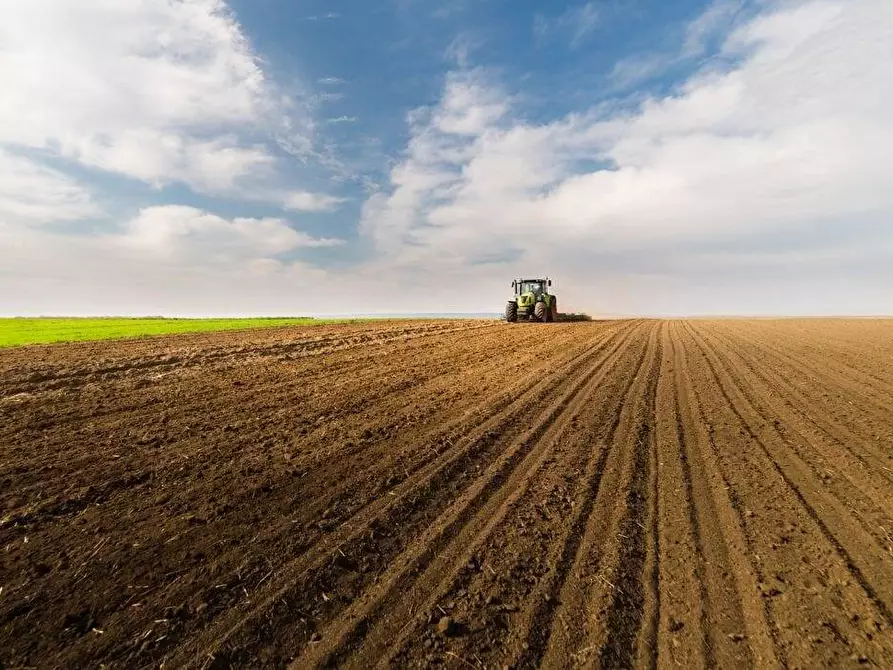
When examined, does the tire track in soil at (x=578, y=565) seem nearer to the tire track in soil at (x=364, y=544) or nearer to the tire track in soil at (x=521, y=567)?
the tire track in soil at (x=521, y=567)

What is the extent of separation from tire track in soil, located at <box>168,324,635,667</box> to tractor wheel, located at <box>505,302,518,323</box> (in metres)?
26.7

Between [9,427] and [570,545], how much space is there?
7698mm

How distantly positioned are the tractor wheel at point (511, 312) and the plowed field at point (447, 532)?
25004 mm

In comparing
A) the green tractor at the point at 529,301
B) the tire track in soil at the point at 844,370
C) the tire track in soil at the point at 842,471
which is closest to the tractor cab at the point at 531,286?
the green tractor at the point at 529,301

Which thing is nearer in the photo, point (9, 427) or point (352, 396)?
point (9, 427)

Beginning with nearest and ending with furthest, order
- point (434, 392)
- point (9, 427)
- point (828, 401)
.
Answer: point (9, 427), point (828, 401), point (434, 392)

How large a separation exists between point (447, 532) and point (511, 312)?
29416 millimetres

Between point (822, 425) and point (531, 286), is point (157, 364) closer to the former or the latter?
point (822, 425)

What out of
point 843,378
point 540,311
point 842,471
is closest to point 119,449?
point 842,471

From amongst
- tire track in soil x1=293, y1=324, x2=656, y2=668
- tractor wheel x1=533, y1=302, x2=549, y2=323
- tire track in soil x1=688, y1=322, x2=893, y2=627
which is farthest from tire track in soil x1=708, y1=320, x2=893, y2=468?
tractor wheel x1=533, y1=302, x2=549, y2=323

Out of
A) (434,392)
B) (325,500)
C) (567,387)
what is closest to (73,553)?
(325,500)

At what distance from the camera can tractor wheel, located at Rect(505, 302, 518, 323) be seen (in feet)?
105

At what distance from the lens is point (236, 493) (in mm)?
3871

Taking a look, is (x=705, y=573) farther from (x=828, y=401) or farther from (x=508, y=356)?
(x=508, y=356)
